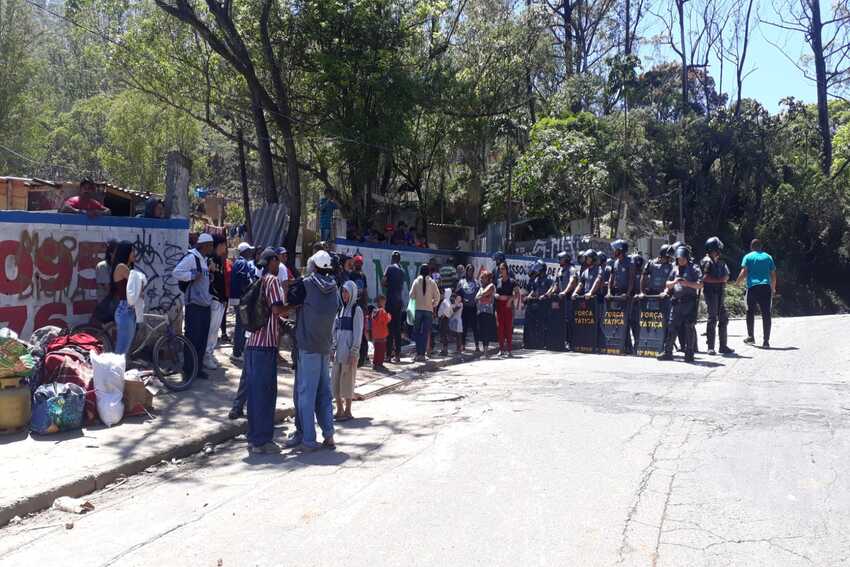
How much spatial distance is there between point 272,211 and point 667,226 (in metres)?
23.6

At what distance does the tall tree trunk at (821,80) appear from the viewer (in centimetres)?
4234

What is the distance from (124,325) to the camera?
980 cm

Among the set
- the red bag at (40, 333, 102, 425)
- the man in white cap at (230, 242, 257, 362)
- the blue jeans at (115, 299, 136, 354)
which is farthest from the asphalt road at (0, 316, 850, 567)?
the man in white cap at (230, 242, 257, 362)

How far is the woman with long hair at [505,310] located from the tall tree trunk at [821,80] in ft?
106

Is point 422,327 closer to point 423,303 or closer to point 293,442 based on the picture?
point 423,303

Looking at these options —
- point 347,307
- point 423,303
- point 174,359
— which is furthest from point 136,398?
point 423,303

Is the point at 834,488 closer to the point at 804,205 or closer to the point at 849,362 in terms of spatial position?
the point at 849,362

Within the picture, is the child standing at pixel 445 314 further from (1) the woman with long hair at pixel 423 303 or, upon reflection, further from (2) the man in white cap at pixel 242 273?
(2) the man in white cap at pixel 242 273

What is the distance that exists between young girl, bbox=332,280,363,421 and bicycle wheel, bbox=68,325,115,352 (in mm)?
3007

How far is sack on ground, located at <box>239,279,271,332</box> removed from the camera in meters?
7.77

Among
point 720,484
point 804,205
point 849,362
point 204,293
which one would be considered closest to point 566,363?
point 849,362

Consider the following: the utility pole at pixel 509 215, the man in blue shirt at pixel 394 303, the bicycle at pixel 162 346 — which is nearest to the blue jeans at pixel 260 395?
the bicycle at pixel 162 346

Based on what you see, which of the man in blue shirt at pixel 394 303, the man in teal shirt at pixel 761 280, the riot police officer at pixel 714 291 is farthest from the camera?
the man in teal shirt at pixel 761 280

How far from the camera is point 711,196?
125 feet
